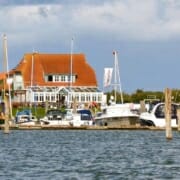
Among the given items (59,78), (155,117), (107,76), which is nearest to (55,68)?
(59,78)

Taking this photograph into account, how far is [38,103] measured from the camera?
176 m

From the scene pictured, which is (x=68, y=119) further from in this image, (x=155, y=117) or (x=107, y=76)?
(x=107, y=76)

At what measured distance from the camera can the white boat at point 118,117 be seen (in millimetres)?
121188

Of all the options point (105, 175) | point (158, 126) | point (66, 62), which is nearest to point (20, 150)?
point (105, 175)

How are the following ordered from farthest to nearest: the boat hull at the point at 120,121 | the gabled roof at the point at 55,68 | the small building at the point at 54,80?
the gabled roof at the point at 55,68, the small building at the point at 54,80, the boat hull at the point at 120,121

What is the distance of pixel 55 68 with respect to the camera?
629 feet

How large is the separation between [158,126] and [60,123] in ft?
39.5

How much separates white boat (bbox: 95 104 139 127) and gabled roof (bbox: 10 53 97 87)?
65.5 meters

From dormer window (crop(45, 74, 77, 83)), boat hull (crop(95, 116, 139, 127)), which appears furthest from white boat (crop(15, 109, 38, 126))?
dormer window (crop(45, 74, 77, 83))

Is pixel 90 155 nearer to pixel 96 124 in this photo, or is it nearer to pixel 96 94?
pixel 96 124

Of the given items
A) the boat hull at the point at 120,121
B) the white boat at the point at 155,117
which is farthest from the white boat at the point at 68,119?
the white boat at the point at 155,117

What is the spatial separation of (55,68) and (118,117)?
235 ft

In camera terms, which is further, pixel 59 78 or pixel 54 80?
pixel 54 80

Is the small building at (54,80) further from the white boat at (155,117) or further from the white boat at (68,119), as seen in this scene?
the white boat at (155,117)
